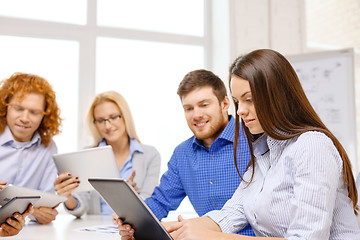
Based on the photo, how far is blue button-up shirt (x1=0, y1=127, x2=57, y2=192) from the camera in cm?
217

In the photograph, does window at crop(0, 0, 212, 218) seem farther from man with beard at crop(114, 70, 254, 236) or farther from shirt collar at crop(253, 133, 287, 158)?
shirt collar at crop(253, 133, 287, 158)

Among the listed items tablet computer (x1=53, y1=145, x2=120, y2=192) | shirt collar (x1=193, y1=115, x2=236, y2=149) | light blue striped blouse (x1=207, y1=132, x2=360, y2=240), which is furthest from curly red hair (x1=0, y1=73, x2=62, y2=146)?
light blue striped blouse (x1=207, y1=132, x2=360, y2=240)

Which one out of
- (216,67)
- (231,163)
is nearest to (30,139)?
(231,163)

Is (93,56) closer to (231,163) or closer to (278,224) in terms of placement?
(231,163)

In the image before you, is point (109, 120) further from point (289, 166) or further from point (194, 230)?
point (289, 166)

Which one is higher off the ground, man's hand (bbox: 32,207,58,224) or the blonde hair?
the blonde hair

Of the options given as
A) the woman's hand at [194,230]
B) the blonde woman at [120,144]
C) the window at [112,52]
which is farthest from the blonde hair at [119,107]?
the woman's hand at [194,230]

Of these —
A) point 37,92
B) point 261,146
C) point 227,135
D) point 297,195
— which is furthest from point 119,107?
point 297,195

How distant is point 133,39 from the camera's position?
145 inches

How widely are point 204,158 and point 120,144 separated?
0.98 meters

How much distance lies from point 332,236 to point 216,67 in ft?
9.57

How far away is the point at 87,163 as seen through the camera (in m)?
1.99

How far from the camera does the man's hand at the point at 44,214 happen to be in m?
1.92

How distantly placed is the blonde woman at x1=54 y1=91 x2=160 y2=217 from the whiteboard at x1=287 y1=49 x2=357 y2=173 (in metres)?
1.56
